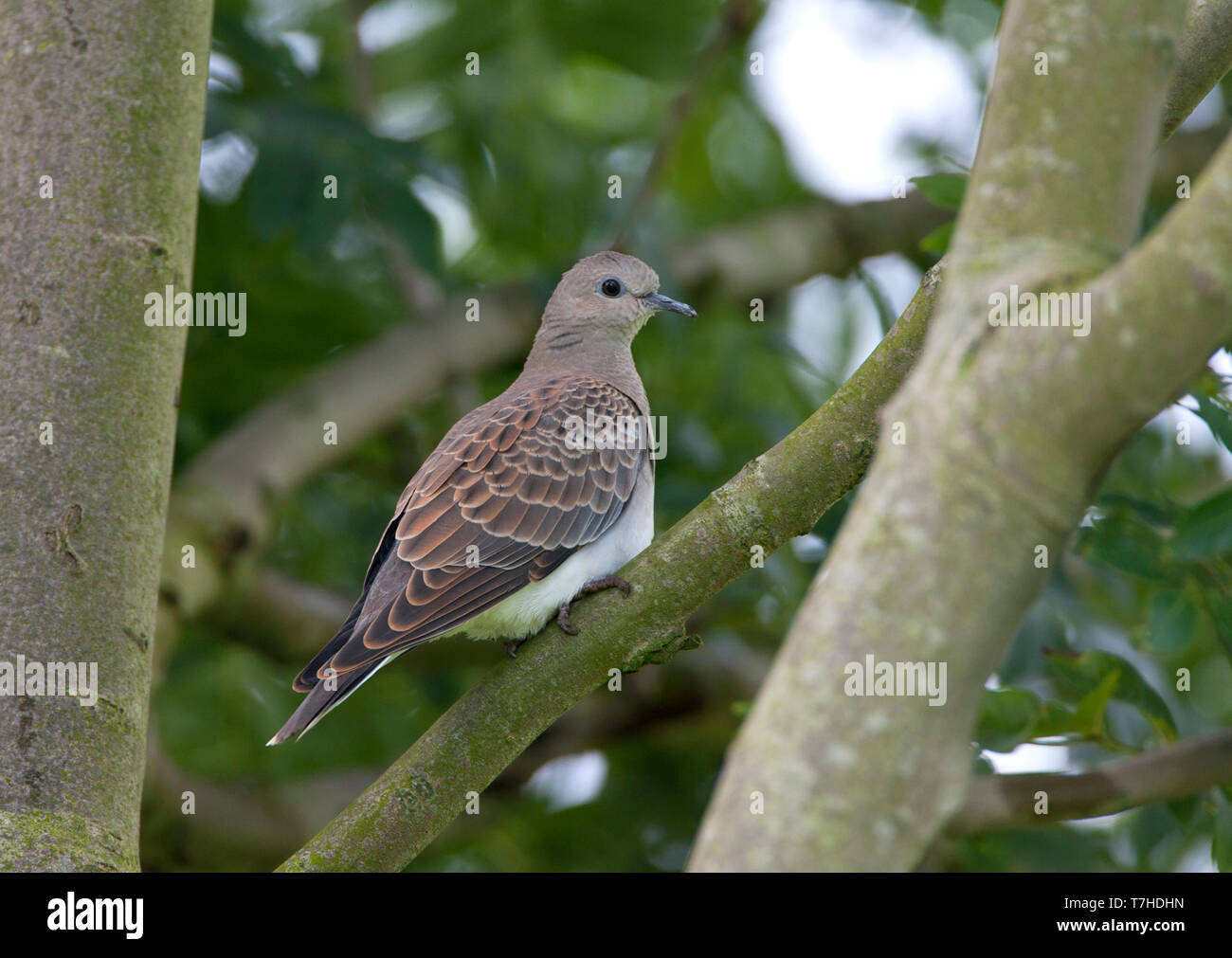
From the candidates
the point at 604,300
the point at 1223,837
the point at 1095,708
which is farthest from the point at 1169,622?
the point at 604,300

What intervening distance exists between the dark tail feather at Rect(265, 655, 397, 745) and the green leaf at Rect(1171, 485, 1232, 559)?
2328mm

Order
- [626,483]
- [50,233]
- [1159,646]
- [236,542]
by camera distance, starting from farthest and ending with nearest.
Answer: [236,542] < [626,483] < [1159,646] < [50,233]

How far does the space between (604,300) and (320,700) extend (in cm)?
252

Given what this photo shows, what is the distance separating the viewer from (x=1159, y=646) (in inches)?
154

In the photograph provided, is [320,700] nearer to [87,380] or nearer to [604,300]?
[87,380]

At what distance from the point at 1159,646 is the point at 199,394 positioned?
4754mm

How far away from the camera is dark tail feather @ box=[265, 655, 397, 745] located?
3.51 m

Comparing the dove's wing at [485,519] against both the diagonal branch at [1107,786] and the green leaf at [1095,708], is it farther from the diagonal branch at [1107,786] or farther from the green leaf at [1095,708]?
the green leaf at [1095,708]

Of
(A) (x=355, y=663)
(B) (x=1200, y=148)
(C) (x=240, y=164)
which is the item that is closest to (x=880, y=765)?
(A) (x=355, y=663)

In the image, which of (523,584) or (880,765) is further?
(523,584)

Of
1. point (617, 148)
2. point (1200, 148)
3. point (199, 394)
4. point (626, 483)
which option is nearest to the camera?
point (626, 483)

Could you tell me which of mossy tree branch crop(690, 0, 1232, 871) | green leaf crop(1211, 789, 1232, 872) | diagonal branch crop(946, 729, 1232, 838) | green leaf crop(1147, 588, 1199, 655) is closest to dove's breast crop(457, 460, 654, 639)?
diagonal branch crop(946, 729, 1232, 838)

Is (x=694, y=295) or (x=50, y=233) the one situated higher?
(x=694, y=295)
